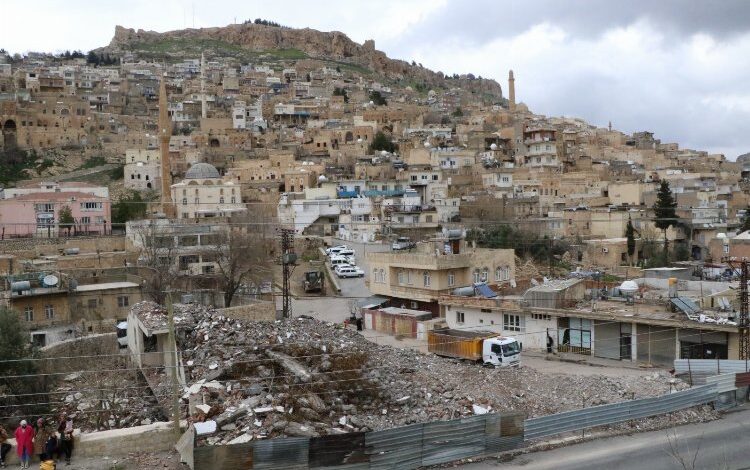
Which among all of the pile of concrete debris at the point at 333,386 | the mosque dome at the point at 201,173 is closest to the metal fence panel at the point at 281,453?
the pile of concrete debris at the point at 333,386

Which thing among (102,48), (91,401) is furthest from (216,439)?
(102,48)

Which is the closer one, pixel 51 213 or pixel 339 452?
pixel 339 452

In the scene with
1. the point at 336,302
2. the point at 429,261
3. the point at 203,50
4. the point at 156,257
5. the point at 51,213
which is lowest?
the point at 336,302

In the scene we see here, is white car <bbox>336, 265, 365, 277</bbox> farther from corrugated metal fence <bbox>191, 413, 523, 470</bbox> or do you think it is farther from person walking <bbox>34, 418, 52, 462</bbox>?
person walking <bbox>34, 418, 52, 462</bbox>

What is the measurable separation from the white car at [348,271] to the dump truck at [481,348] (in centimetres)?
1339

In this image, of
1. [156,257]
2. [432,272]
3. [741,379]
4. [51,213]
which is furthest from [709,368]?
[51,213]

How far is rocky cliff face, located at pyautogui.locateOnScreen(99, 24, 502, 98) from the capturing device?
127 m

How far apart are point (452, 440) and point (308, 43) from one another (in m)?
125

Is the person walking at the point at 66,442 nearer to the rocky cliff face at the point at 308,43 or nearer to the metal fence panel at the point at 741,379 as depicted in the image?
the metal fence panel at the point at 741,379

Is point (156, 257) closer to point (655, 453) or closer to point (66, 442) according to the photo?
point (66, 442)

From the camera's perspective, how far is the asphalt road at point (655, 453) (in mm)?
11023

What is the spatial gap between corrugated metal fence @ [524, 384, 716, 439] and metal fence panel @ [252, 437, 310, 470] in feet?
12.6

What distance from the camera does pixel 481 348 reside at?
17.9 m

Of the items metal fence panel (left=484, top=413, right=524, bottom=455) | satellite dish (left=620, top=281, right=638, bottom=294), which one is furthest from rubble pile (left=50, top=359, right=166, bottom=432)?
satellite dish (left=620, top=281, right=638, bottom=294)
